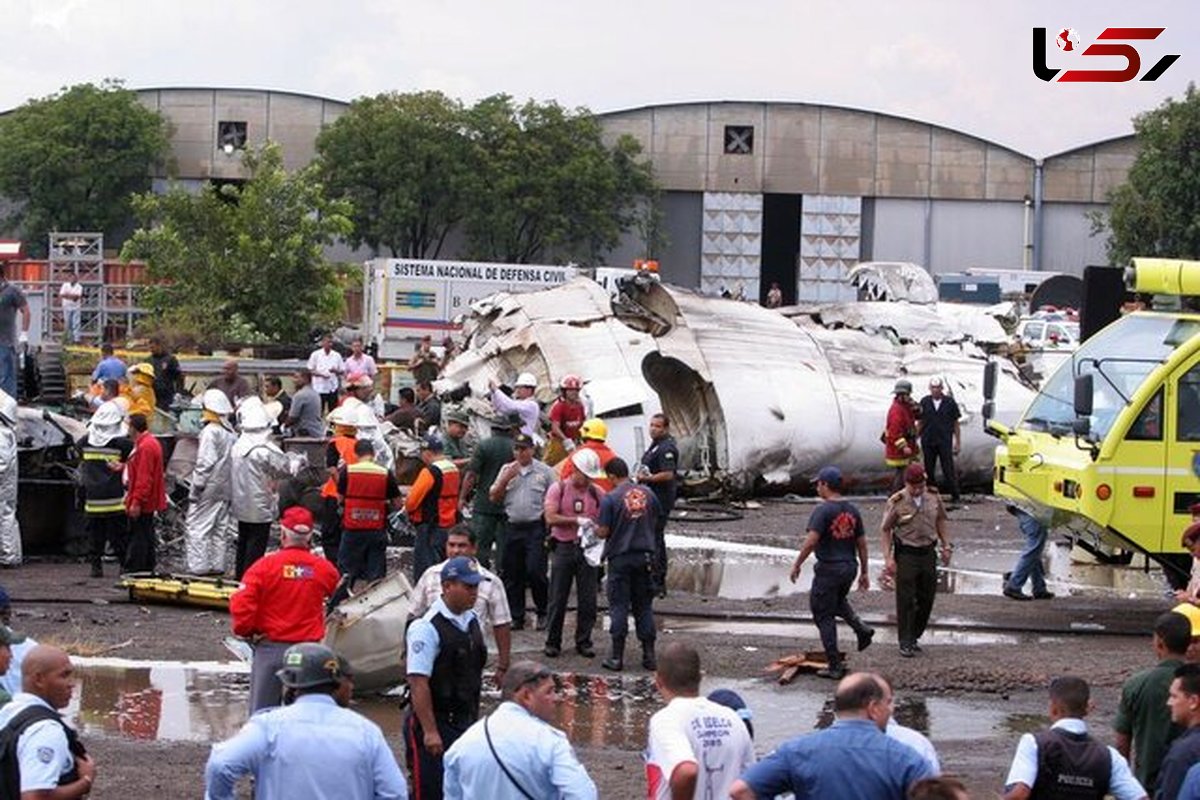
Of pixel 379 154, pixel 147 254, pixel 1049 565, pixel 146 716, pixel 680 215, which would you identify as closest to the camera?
pixel 146 716

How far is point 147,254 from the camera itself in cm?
4141

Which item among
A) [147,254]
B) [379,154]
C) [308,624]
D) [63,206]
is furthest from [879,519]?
[63,206]

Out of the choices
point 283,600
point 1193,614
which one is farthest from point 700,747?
point 283,600

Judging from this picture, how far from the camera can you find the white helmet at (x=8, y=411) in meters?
19.0

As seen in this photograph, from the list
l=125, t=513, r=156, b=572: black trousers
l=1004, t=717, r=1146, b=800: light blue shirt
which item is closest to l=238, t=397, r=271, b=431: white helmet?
l=125, t=513, r=156, b=572: black trousers

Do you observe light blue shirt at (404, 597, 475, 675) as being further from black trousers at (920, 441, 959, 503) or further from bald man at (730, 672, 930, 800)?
black trousers at (920, 441, 959, 503)

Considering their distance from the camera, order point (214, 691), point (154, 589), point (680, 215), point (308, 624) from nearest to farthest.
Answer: point (308, 624)
point (214, 691)
point (154, 589)
point (680, 215)

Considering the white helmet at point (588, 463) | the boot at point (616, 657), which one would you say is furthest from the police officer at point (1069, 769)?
the white helmet at point (588, 463)

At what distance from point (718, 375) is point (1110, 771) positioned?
1852cm

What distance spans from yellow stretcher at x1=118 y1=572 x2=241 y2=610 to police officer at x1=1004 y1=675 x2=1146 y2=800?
999cm

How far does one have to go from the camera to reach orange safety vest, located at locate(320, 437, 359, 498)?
55.1 ft

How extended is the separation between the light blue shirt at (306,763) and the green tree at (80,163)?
56.2m

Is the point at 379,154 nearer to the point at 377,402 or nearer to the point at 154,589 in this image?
the point at 377,402

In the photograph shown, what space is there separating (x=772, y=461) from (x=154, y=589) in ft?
36.7
